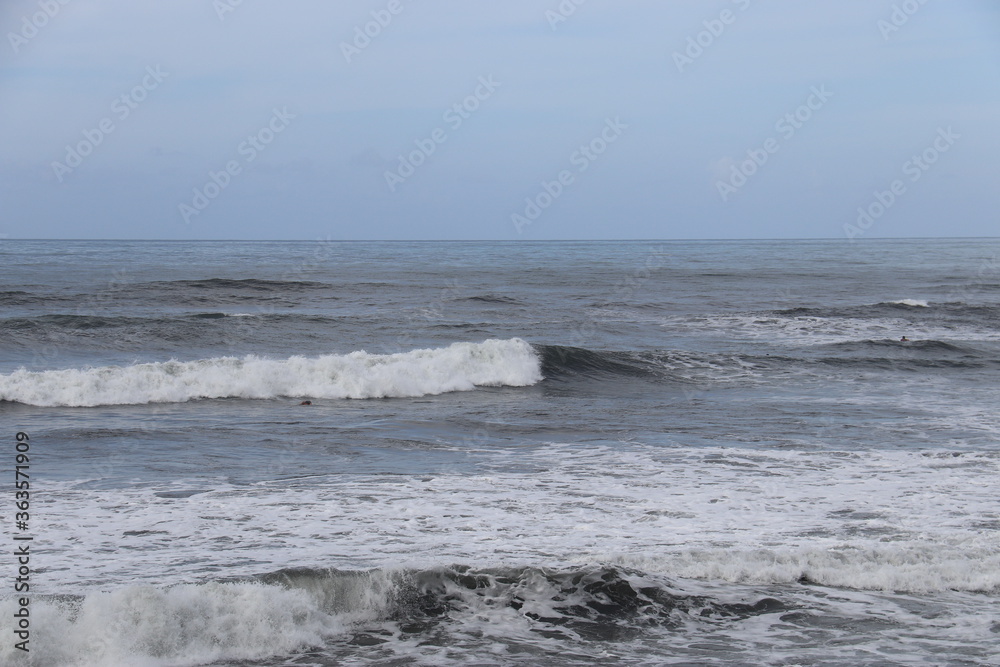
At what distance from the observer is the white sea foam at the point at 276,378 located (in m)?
14.9

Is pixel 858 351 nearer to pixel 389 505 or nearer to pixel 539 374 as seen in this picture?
pixel 539 374

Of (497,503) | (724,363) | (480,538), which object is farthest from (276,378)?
(480,538)

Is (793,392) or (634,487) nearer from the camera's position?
(634,487)

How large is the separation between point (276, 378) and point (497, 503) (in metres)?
8.53

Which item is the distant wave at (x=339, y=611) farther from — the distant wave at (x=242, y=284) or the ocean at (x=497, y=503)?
the distant wave at (x=242, y=284)

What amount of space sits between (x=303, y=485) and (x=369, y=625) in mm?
3295

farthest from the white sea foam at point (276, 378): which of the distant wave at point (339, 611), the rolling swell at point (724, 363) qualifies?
the distant wave at point (339, 611)

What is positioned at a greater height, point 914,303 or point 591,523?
point 914,303

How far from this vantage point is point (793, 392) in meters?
16.0

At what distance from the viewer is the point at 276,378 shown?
52.9 feet

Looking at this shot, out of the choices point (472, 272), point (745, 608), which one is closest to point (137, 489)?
point (745, 608)

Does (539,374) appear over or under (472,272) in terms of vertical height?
→ under

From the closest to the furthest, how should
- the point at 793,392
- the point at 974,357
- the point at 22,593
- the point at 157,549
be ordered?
the point at 22,593 < the point at 157,549 < the point at 793,392 < the point at 974,357

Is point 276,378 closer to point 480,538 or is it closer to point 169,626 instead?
point 480,538
